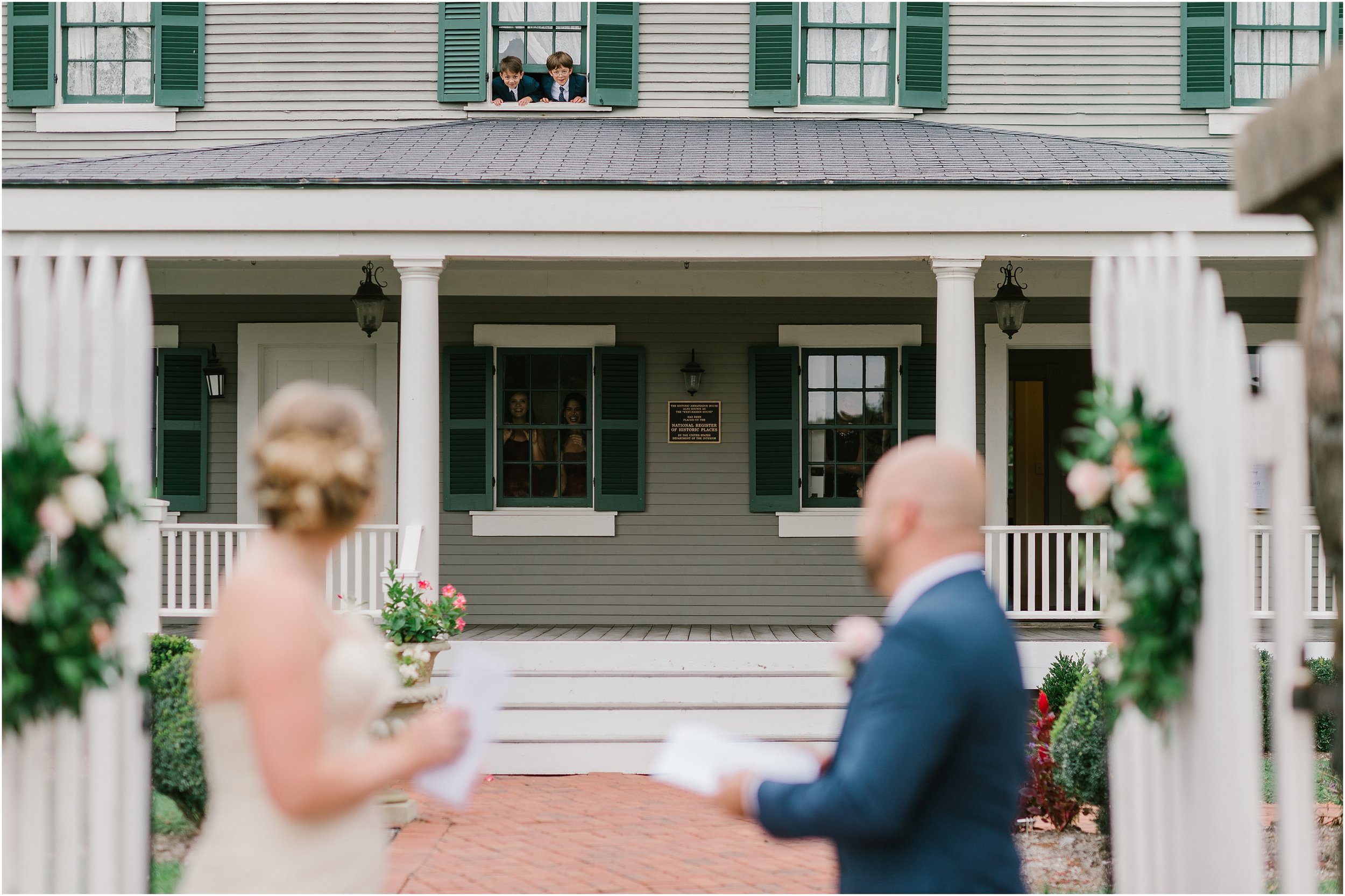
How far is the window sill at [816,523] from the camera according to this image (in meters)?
10.6

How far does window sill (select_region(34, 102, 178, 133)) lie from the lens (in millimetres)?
10820

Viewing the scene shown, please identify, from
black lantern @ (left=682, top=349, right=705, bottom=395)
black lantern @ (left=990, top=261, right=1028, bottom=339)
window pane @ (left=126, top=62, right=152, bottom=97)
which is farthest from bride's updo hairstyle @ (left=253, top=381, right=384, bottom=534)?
window pane @ (left=126, top=62, right=152, bottom=97)

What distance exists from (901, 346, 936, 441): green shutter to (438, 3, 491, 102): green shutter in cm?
444

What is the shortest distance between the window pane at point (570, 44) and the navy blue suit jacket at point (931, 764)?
985cm

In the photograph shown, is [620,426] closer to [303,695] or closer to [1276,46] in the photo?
[1276,46]

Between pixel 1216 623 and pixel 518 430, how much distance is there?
336 inches

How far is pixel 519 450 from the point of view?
420 inches

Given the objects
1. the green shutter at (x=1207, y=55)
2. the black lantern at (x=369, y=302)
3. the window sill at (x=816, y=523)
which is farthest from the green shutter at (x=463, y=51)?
the green shutter at (x=1207, y=55)

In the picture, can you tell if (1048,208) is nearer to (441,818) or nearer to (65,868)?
(441,818)

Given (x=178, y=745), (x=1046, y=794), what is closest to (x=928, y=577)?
(x=1046, y=794)

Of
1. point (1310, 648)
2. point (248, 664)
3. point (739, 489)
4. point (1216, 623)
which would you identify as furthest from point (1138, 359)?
point (739, 489)

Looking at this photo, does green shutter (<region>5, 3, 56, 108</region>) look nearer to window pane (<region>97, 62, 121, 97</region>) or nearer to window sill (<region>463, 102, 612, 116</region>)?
window pane (<region>97, 62, 121, 97</region>)

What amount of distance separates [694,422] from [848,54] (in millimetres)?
3618

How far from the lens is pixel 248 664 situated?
6.18 ft
